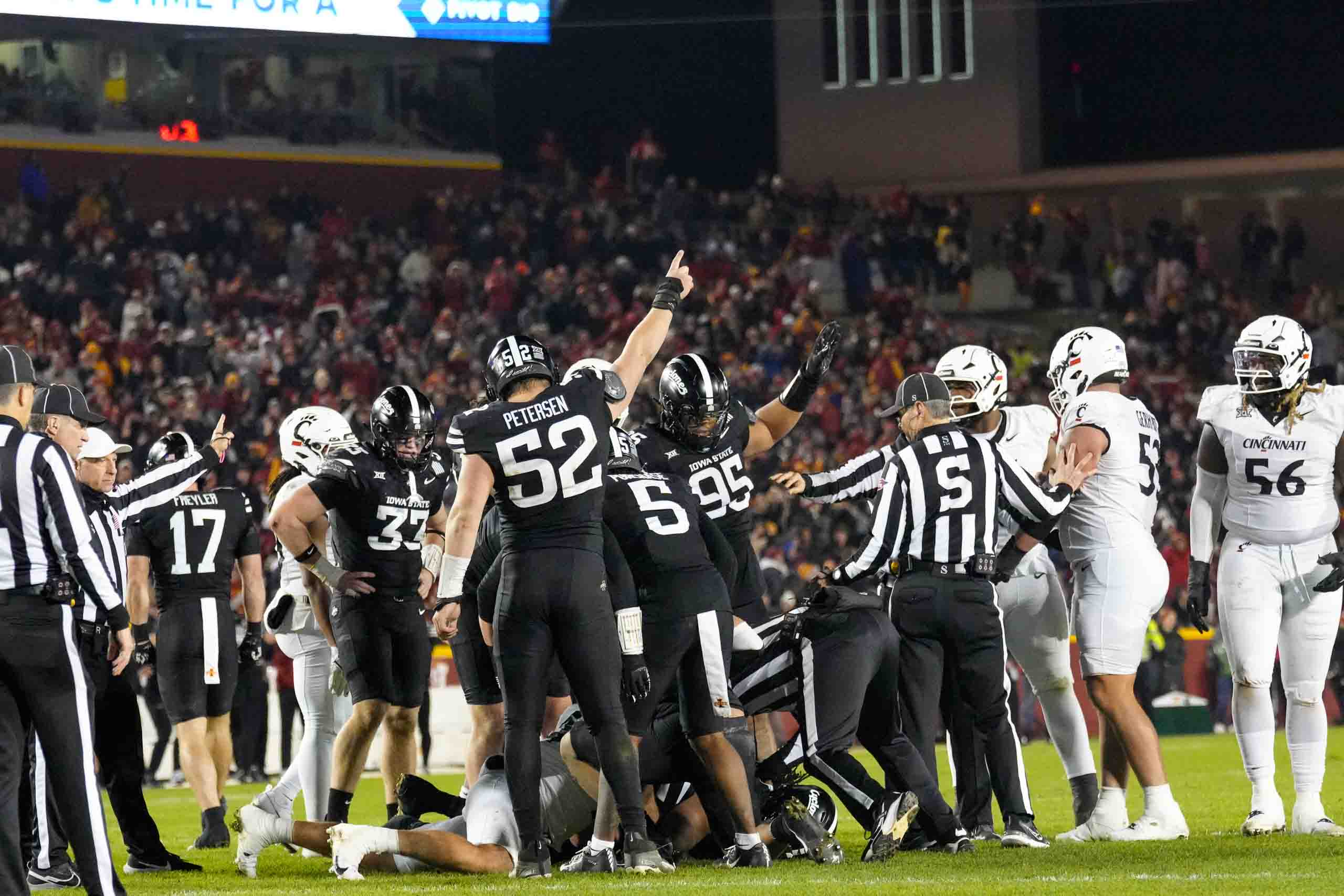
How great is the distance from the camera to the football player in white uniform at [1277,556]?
28.5 feet

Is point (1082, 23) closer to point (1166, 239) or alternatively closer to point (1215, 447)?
point (1166, 239)

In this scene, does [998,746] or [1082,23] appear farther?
[1082,23]

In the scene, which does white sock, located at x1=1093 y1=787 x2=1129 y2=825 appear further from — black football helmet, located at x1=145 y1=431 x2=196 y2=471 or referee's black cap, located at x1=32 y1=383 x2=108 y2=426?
black football helmet, located at x1=145 y1=431 x2=196 y2=471

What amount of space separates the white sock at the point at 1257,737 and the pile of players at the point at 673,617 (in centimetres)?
3

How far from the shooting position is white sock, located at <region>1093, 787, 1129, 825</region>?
8.79 m

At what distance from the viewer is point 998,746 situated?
847cm

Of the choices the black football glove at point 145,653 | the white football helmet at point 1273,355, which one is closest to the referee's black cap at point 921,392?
the white football helmet at point 1273,355

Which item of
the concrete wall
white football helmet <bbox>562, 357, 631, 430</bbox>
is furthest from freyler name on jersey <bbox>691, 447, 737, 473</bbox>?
the concrete wall

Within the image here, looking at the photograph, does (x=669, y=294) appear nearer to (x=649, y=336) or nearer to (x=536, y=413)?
(x=649, y=336)

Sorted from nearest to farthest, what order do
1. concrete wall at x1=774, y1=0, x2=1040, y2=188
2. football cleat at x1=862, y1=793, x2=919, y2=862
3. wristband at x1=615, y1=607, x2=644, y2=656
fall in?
1. wristband at x1=615, y1=607, x2=644, y2=656
2. football cleat at x1=862, y1=793, x2=919, y2=862
3. concrete wall at x1=774, y1=0, x2=1040, y2=188

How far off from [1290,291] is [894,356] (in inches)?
278

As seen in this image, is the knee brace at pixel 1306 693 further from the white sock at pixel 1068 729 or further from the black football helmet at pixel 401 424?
the black football helmet at pixel 401 424

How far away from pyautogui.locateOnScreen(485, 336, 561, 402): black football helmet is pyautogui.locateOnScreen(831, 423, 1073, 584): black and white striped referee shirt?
5.27 ft

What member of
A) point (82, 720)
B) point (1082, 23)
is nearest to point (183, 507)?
point (82, 720)
